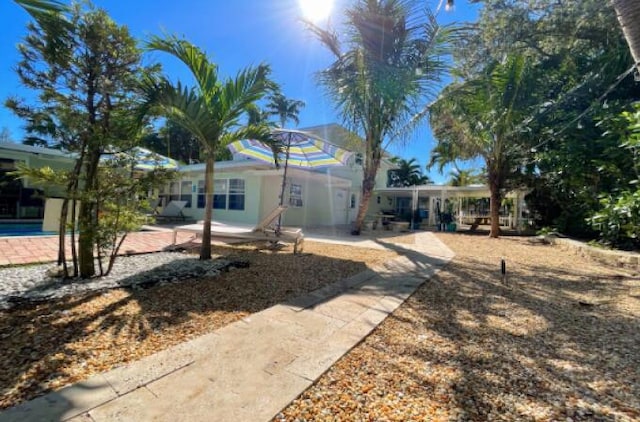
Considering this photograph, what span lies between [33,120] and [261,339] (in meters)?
4.40

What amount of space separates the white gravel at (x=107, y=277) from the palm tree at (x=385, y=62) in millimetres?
7142

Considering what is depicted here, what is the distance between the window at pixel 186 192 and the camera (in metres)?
16.7

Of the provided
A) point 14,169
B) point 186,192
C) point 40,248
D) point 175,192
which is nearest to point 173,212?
point 186,192

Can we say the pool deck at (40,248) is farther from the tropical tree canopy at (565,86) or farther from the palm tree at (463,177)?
the palm tree at (463,177)

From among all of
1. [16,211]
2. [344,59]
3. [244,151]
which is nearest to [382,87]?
[344,59]

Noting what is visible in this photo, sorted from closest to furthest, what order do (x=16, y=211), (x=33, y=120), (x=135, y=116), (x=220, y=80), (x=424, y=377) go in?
(x=424, y=377), (x=33, y=120), (x=135, y=116), (x=220, y=80), (x=16, y=211)

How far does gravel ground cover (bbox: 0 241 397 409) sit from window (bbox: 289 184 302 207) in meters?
9.30

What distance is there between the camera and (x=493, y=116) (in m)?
11.9

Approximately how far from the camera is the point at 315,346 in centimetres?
269

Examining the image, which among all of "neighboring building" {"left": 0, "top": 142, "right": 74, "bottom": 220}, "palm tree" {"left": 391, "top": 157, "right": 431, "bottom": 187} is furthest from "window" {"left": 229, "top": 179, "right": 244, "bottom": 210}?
"palm tree" {"left": 391, "top": 157, "right": 431, "bottom": 187}

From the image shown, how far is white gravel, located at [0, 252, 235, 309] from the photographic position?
3.58m

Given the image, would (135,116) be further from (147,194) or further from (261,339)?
(261,339)

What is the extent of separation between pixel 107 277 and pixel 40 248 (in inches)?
136

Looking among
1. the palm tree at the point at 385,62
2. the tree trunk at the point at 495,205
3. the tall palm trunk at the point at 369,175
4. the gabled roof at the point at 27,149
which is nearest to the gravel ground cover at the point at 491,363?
the tall palm trunk at the point at 369,175
